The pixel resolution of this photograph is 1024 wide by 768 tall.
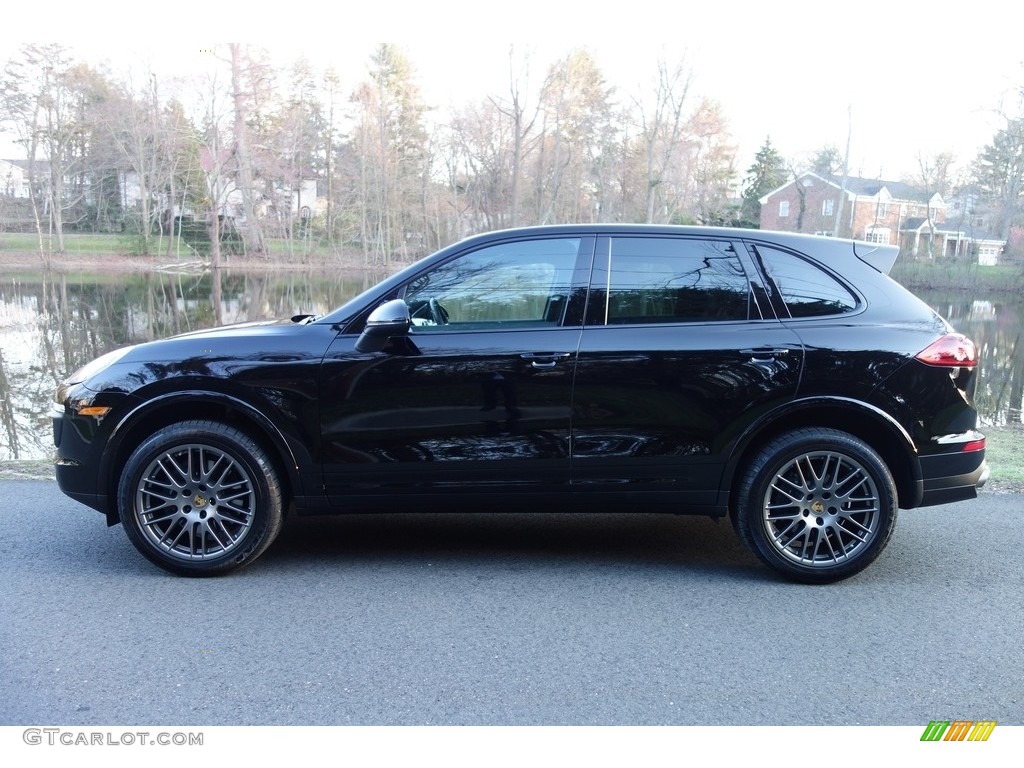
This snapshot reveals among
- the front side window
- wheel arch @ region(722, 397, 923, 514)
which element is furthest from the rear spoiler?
the front side window

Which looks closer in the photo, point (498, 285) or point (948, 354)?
point (948, 354)

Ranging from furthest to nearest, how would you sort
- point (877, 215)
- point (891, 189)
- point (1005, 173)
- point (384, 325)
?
point (891, 189) → point (877, 215) → point (1005, 173) → point (384, 325)

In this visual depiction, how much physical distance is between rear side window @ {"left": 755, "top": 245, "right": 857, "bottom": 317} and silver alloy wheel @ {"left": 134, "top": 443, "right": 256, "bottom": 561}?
296 centimetres

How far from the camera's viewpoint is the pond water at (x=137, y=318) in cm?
1252

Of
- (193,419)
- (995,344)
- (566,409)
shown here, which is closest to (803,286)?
(566,409)

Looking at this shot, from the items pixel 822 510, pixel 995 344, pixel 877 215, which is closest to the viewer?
pixel 822 510

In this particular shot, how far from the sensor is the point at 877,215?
189 ft

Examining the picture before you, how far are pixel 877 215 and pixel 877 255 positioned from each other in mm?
59659

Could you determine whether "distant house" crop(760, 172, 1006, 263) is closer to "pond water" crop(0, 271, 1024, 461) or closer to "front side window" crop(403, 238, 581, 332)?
"pond water" crop(0, 271, 1024, 461)

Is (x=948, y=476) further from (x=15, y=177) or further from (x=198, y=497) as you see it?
(x=15, y=177)

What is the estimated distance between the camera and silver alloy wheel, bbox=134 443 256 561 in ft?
13.7

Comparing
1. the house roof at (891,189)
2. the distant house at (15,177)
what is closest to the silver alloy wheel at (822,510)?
the house roof at (891,189)

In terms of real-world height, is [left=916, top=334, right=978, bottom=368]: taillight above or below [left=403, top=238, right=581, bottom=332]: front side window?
below

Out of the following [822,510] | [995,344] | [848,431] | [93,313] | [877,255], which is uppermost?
[877,255]
